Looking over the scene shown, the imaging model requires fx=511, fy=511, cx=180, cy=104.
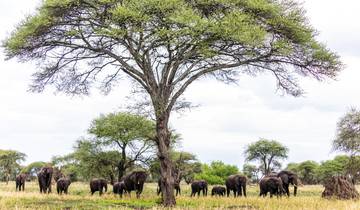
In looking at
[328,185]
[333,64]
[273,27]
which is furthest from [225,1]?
[328,185]

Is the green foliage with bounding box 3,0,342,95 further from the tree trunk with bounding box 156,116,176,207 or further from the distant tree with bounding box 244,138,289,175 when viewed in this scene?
the distant tree with bounding box 244,138,289,175

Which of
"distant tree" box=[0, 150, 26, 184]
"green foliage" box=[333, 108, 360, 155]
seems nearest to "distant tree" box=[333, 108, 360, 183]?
"green foliage" box=[333, 108, 360, 155]

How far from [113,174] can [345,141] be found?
24.4m

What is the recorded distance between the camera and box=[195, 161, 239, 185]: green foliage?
7044 cm

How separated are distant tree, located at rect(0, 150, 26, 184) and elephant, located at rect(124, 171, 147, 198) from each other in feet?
225

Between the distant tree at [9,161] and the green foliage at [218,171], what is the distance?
43.9m

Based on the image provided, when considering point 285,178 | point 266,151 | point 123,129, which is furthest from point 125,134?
point 266,151

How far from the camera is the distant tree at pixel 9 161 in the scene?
98.5 meters

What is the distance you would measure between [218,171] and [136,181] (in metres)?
40.3

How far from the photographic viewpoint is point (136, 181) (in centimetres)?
3366

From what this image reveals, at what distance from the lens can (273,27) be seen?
25.8 m

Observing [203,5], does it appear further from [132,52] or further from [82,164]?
[82,164]

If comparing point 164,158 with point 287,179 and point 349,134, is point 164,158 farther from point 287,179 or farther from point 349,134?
point 349,134

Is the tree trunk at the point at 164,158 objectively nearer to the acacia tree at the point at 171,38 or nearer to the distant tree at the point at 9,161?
the acacia tree at the point at 171,38
